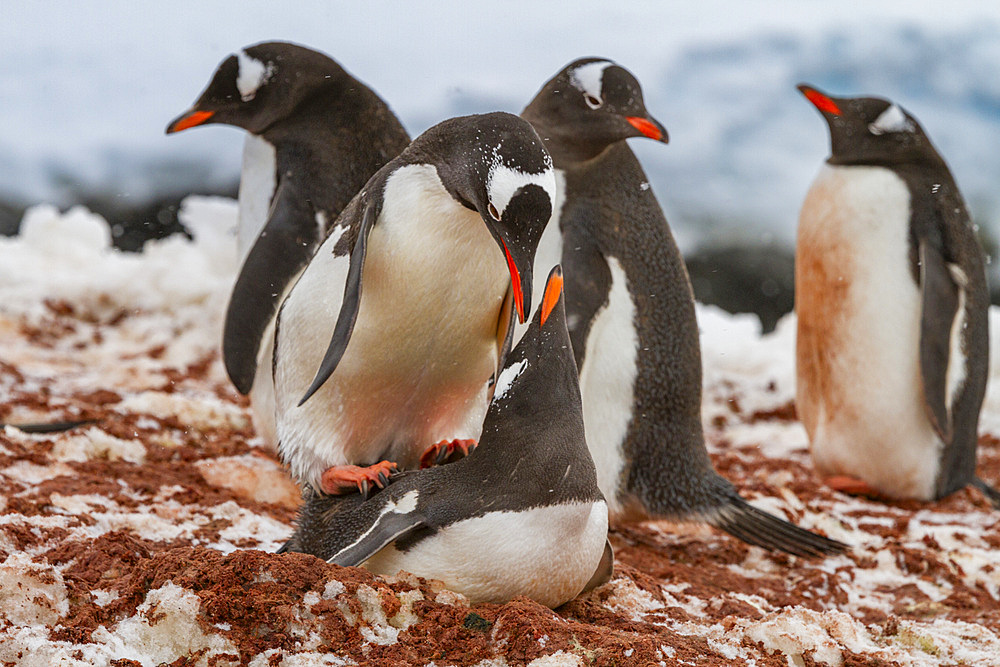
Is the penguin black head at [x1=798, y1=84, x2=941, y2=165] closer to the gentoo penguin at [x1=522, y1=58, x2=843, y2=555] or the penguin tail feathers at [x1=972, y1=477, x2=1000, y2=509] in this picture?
the penguin tail feathers at [x1=972, y1=477, x2=1000, y2=509]

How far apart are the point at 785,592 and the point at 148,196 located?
452 centimetres

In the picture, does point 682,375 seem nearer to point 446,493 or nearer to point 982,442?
point 446,493

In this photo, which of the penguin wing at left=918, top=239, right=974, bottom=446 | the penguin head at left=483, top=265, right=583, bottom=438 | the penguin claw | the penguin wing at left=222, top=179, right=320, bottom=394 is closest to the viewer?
the penguin head at left=483, top=265, right=583, bottom=438

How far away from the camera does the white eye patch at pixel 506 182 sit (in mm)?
1664

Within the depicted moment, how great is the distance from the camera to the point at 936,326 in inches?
145

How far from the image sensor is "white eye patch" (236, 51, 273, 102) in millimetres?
3080

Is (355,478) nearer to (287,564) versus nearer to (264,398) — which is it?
(287,564)

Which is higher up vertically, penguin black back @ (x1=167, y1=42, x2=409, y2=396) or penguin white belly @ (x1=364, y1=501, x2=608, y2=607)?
penguin black back @ (x1=167, y1=42, x2=409, y2=396)

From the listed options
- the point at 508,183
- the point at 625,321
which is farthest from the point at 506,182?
the point at 625,321

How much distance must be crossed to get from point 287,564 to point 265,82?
1.88 meters

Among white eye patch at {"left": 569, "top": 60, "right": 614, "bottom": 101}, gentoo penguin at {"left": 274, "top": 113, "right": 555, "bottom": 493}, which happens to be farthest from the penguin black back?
gentoo penguin at {"left": 274, "top": 113, "right": 555, "bottom": 493}

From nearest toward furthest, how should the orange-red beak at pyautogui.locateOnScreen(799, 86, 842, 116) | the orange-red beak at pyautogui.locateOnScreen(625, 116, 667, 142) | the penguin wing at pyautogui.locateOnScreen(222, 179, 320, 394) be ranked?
the orange-red beak at pyautogui.locateOnScreen(625, 116, 667, 142) < the penguin wing at pyautogui.locateOnScreen(222, 179, 320, 394) < the orange-red beak at pyautogui.locateOnScreen(799, 86, 842, 116)

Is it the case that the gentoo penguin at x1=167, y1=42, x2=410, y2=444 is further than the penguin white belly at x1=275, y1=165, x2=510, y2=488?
Yes

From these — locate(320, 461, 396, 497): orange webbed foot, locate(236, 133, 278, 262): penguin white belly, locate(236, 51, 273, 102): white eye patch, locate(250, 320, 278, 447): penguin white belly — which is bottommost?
locate(250, 320, 278, 447): penguin white belly
